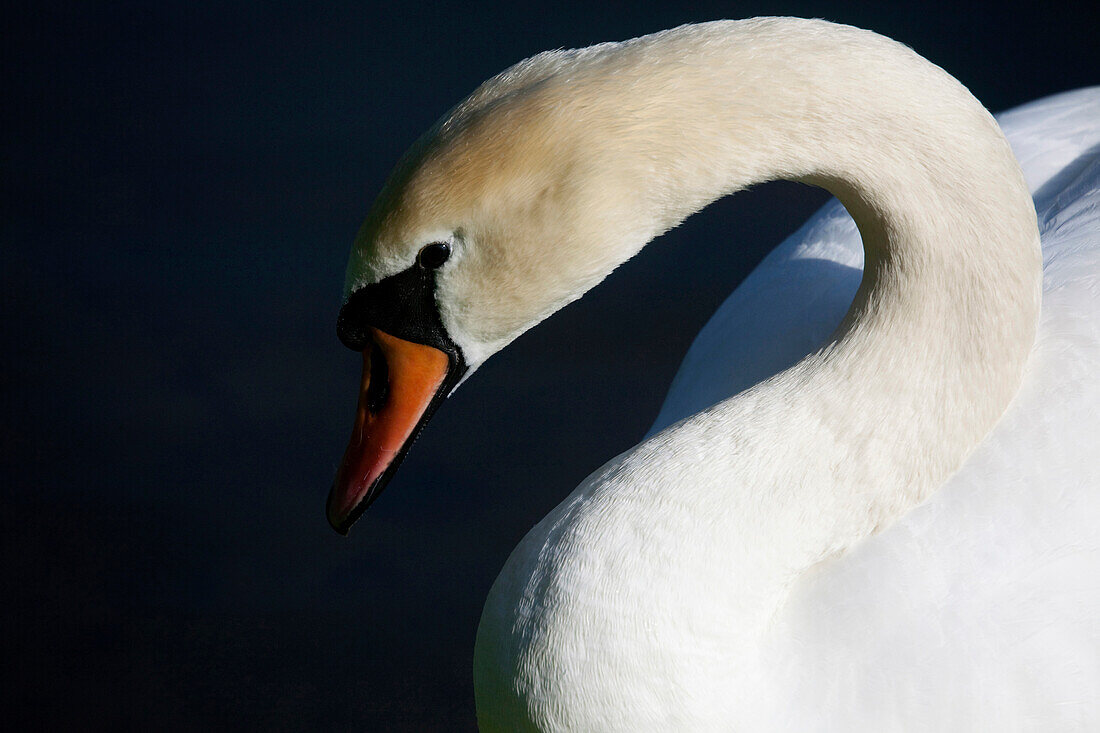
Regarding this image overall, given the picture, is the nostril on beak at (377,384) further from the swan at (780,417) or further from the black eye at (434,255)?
the black eye at (434,255)

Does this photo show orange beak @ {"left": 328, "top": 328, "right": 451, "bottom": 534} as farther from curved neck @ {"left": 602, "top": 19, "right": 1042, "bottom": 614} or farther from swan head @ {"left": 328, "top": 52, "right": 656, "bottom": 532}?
curved neck @ {"left": 602, "top": 19, "right": 1042, "bottom": 614}

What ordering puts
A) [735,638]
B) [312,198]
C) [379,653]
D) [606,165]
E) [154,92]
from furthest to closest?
[154,92] → [312,198] → [379,653] → [735,638] → [606,165]

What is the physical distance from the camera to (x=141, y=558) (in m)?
2.38

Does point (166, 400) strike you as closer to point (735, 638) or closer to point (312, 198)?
point (312, 198)

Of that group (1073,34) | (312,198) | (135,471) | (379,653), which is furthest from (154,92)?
(1073,34)

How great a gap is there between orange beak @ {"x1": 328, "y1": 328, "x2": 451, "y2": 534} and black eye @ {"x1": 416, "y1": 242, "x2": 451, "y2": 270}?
0.11 m

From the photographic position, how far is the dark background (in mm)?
2234

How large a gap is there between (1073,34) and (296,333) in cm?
219

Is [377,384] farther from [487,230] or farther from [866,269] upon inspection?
[866,269]

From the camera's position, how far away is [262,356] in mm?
2789

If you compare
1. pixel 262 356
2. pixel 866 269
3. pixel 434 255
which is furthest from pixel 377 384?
pixel 262 356

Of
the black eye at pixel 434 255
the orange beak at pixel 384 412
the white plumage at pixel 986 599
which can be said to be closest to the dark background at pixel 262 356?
the orange beak at pixel 384 412

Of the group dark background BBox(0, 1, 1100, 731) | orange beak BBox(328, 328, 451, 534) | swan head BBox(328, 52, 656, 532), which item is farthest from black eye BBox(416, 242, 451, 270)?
dark background BBox(0, 1, 1100, 731)

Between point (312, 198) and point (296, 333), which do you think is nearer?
point (296, 333)
